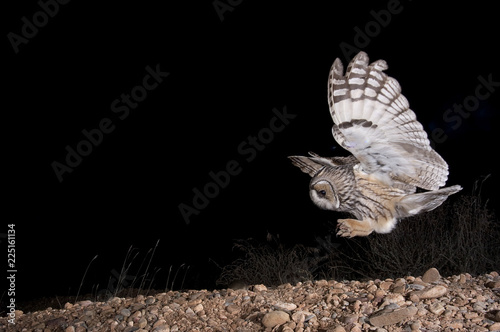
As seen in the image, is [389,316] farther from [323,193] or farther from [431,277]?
[431,277]

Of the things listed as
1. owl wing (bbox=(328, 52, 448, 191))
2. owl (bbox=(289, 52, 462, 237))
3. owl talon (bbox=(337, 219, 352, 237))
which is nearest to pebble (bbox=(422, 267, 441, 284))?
owl (bbox=(289, 52, 462, 237))

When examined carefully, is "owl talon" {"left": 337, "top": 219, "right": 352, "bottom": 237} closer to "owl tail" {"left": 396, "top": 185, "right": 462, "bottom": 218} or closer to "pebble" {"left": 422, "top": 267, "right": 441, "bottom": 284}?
"owl tail" {"left": 396, "top": 185, "right": 462, "bottom": 218}

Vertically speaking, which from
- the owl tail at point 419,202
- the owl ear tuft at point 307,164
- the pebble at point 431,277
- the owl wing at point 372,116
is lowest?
the pebble at point 431,277

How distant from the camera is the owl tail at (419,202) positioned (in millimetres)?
2502

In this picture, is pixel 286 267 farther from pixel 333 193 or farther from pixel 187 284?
pixel 333 193

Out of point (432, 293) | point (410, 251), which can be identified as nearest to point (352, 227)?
point (432, 293)

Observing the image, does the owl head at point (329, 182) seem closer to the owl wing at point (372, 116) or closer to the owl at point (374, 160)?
the owl at point (374, 160)

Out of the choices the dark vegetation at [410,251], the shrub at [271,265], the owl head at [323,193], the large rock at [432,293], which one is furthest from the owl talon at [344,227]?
the shrub at [271,265]

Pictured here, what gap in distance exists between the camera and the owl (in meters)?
2.35

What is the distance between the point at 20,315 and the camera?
10.6ft

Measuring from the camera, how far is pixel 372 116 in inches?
92.7

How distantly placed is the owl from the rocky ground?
0.42 metres

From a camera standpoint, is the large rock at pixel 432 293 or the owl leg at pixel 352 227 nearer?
the owl leg at pixel 352 227

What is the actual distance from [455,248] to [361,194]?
3.30 m
